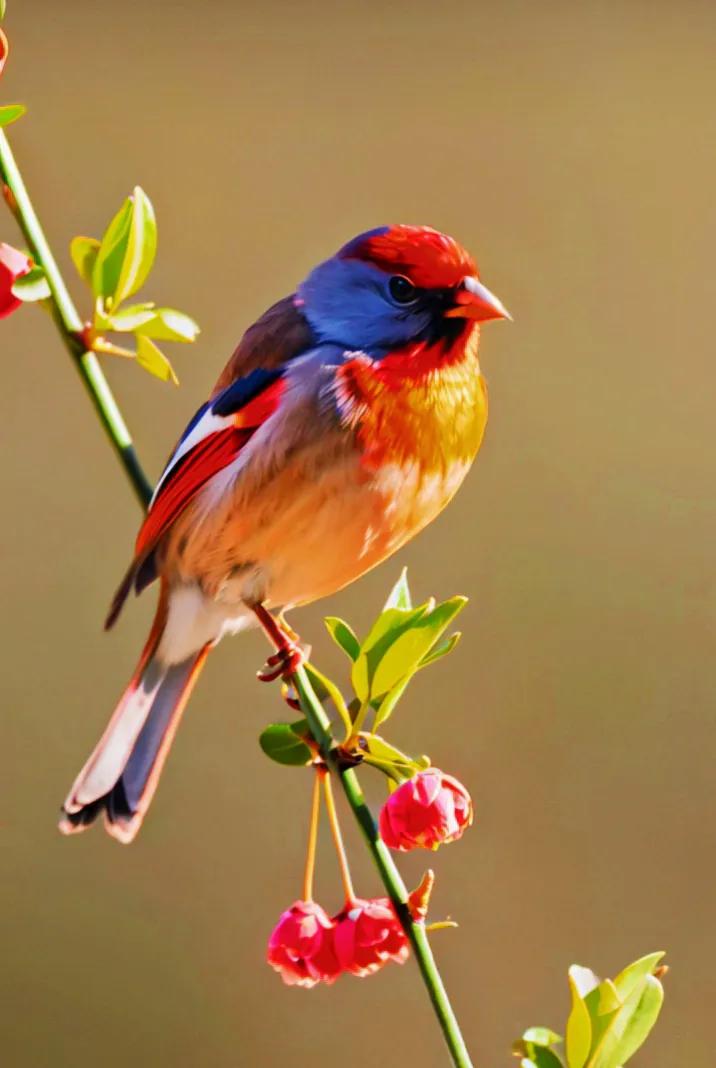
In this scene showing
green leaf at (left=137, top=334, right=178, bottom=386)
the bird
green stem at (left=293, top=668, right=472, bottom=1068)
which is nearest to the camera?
green stem at (left=293, top=668, right=472, bottom=1068)

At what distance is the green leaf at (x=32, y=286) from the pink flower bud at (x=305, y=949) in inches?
13.9

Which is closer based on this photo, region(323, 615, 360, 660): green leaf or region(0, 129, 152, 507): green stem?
region(0, 129, 152, 507): green stem

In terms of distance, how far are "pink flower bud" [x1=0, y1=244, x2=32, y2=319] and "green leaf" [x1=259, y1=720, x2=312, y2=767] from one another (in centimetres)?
25

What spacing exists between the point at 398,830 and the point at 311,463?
0.95 ft

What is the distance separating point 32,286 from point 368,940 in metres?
0.38

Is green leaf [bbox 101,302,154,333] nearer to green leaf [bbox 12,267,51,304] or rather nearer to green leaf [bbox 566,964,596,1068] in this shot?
green leaf [bbox 12,267,51,304]

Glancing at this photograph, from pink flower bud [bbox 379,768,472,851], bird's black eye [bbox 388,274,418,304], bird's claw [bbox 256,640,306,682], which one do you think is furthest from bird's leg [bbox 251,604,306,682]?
bird's black eye [bbox 388,274,418,304]

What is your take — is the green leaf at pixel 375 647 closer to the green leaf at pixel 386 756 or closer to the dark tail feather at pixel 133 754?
the green leaf at pixel 386 756

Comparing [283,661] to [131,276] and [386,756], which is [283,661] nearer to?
[386,756]

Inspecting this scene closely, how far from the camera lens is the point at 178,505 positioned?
871 millimetres

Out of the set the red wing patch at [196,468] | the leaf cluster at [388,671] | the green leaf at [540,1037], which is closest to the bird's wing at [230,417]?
the red wing patch at [196,468]

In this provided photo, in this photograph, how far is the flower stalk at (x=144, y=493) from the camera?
618 mm

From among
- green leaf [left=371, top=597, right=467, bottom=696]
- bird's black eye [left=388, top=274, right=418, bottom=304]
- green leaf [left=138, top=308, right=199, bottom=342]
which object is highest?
green leaf [left=138, top=308, right=199, bottom=342]

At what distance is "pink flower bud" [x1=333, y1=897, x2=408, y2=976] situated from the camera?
0.73 m
